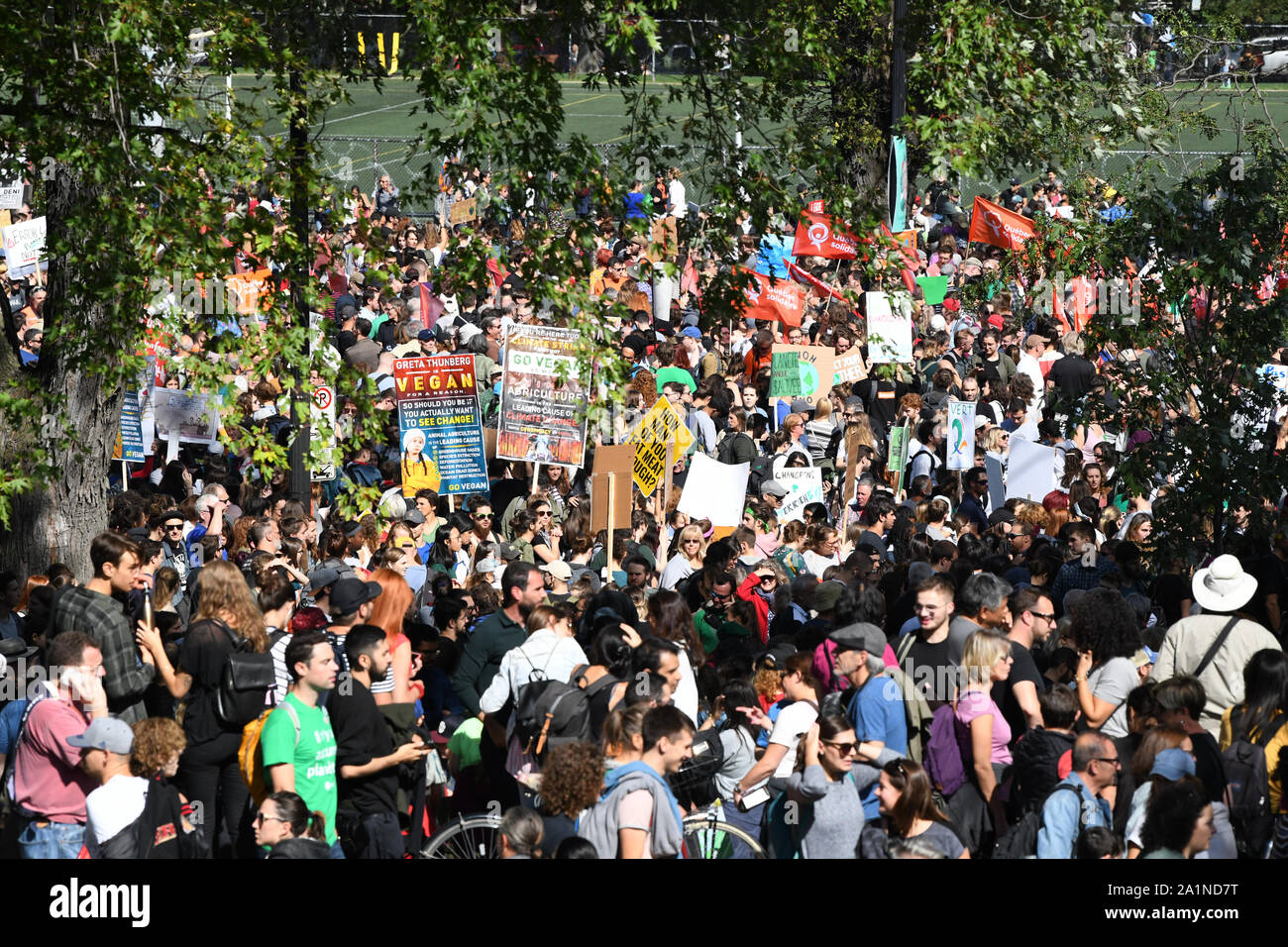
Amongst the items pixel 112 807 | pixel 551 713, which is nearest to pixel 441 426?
pixel 551 713

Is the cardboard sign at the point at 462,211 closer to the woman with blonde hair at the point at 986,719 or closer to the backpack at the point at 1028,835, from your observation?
the woman with blonde hair at the point at 986,719

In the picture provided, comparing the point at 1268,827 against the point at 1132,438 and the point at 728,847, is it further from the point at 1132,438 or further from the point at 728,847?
the point at 1132,438

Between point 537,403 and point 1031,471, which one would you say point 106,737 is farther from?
point 1031,471

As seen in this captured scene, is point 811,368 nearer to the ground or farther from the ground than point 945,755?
farther from the ground

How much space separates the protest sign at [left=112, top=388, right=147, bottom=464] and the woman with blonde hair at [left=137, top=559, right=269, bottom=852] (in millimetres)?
6245

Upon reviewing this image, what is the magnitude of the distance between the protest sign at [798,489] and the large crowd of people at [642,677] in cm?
13

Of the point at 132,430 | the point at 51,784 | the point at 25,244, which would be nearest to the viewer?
the point at 51,784

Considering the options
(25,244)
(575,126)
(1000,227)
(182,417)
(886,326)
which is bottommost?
(182,417)

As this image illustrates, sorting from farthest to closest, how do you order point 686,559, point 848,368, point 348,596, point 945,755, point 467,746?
point 848,368 < point 686,559 < point 467,746 < point 348,596 < point 945,755

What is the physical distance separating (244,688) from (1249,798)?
4.78 metres

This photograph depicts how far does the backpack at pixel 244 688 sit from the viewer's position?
26.4 feet

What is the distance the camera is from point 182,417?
14812 millimetres

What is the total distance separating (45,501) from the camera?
40.3 feet
